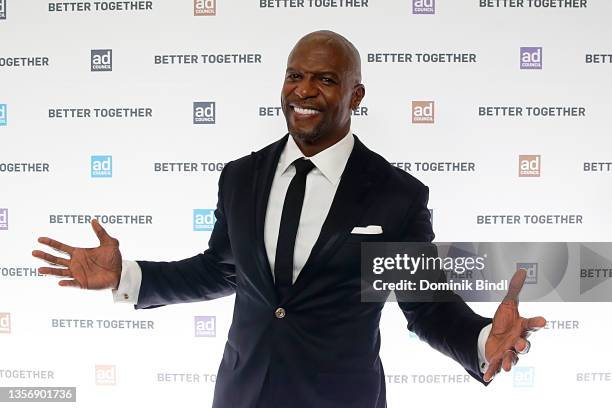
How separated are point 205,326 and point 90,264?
1.18 m

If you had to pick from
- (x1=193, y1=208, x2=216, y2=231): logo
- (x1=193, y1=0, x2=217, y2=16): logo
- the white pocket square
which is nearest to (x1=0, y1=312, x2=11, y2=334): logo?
(x1=193, y1=208, x2=216, y2=231): logo

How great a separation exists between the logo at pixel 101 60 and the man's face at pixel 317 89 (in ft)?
4.76

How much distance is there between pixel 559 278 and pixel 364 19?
1392 millimetres

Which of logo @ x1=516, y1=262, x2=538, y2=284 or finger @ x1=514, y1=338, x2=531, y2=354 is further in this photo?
logo @ x1=516, y1=262, x2=538, y2=284

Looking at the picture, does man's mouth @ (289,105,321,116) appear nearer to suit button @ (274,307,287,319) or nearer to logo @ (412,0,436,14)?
suit button @ (274,307,287,319)

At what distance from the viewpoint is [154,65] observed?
7.91 ft

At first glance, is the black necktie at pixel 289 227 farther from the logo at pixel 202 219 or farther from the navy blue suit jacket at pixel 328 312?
the logo at pixel 202 219

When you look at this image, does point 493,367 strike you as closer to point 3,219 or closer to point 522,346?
point 522,346

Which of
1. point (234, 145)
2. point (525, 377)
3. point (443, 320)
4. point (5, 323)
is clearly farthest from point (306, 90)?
point (5, 323)

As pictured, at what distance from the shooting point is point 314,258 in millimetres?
1188

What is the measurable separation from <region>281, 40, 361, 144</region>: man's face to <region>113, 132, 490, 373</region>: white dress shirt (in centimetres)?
5

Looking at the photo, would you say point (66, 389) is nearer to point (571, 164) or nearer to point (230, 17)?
point (230, 17)

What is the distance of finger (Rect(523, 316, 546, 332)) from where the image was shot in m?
0.99

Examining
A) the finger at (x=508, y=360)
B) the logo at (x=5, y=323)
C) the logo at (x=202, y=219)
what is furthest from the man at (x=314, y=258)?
the logo at (x=5, y=323)
